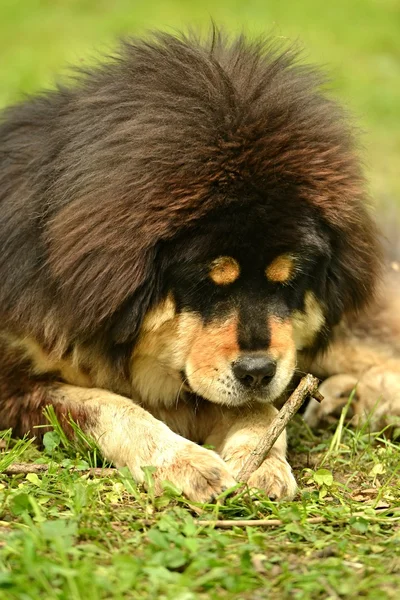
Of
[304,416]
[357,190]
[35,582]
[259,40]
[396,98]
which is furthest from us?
[396,98]

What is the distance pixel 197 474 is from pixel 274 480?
292 mm

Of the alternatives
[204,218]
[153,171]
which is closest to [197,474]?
[204,218]

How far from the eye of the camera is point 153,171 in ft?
11.9

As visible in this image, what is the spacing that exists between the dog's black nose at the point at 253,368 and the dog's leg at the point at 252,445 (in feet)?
0.86

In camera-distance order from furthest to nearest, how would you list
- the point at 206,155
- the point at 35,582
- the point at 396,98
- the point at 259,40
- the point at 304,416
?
the point at 396,98, the point at 304,416, the point at 259,40, the point at 206,155, the point at 35,582

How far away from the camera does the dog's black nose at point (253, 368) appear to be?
3.60 metres

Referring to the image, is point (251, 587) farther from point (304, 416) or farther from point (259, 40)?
point (259, 40)

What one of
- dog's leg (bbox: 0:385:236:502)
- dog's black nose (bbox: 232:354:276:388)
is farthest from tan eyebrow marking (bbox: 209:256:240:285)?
dog's leg (bbox: 0:385:236:502)

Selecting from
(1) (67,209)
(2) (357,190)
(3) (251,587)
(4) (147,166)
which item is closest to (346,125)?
(2) (357,190)

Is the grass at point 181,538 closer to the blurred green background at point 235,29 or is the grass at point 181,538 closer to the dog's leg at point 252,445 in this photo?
the dog's leg at point 252,445

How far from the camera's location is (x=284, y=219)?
3619 mm

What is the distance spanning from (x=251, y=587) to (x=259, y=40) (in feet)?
8.04

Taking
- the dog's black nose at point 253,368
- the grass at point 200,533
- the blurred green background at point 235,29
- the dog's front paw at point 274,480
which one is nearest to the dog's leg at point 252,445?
the dog's front paw at point 274,480

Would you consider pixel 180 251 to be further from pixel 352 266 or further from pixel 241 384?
pixel 352 266
